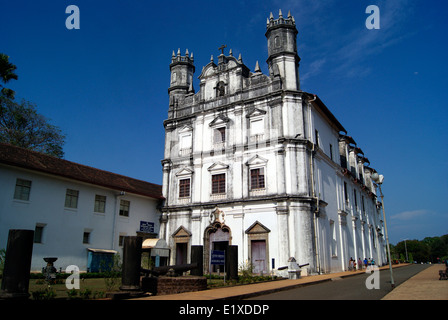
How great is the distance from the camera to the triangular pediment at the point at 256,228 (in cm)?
2217

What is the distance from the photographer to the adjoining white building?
18656 mm

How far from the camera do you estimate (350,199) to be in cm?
3084

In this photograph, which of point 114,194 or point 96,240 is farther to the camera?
point 114,194

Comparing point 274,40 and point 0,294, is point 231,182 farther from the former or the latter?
point 0,294

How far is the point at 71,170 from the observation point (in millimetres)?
22188

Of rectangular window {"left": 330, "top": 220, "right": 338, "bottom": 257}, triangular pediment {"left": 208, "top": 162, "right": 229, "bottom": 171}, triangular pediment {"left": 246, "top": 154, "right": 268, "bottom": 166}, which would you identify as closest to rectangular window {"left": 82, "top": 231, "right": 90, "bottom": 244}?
triangular pediment {"left": 208, "top": 162, "right": 229, "bottom": 171}

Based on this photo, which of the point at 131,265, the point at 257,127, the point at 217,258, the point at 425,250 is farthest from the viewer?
the point at 425,250

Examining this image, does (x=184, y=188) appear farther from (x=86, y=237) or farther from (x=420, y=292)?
(x=420, y=292)

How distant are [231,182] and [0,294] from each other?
17187mm

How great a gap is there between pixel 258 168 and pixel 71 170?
12.1 m

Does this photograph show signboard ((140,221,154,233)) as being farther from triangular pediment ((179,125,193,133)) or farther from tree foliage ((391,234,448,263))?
tree foliage ((391,234,448,263))

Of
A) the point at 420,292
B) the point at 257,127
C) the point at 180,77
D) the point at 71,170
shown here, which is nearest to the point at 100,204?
the point at 71,170
